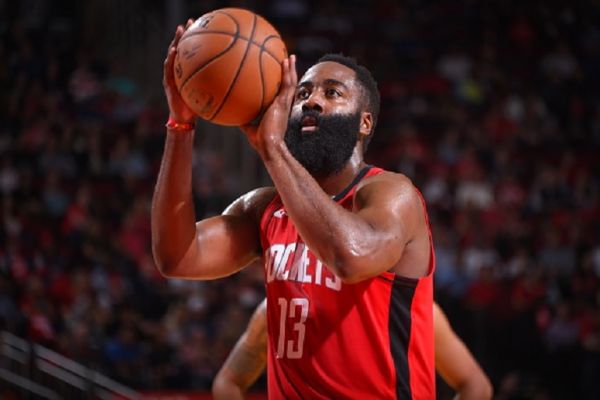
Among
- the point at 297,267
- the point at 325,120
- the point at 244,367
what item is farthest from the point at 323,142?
the point at 244,367

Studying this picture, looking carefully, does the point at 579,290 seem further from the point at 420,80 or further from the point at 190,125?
the point at 190,125

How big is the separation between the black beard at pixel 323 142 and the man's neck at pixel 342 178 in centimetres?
4

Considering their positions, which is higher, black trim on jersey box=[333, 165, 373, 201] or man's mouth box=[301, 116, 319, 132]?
man's mouth box=[301, 116, 319, 132]

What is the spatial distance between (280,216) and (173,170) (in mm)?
453

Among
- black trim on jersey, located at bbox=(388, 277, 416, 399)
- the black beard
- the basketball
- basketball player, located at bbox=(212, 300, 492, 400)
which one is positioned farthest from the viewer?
basketball player, located at bbox=(212, 300, 492, 400)

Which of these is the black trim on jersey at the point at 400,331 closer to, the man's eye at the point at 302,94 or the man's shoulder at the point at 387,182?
the man's shoulder at the point at 387,182

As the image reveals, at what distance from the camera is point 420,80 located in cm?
1451

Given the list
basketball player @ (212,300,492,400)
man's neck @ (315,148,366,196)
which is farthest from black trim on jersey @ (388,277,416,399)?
basketball player @ (212,300,492,400)

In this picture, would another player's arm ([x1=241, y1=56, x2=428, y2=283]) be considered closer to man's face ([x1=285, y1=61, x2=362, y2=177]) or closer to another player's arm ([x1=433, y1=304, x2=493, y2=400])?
man's face ([x1=285, y1=61, x2=362, y2=177])

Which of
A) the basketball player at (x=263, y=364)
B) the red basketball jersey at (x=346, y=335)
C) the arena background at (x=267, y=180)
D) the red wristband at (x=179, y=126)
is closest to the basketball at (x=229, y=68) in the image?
the red wristband at (x=179, y=126)

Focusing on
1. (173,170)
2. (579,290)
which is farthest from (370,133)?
(579,290)

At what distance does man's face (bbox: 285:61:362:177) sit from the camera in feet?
12.1

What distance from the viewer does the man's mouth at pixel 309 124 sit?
12.2 ft

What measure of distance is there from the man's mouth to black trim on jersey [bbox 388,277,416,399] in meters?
0.66
